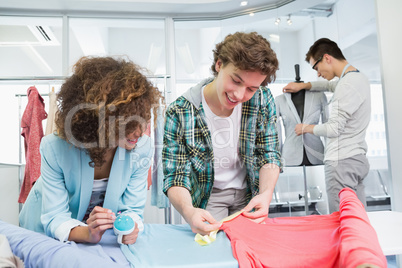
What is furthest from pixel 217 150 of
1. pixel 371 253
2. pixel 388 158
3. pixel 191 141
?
pixel 388 158

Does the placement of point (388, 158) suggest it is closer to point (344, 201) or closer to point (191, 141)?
point (344, 201)

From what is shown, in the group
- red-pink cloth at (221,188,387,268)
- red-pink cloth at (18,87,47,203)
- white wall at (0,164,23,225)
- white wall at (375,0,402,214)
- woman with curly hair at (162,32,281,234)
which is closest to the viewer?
red-pink cloth at (221,188,387,268)

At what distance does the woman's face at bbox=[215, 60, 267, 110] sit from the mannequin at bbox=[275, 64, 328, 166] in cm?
144

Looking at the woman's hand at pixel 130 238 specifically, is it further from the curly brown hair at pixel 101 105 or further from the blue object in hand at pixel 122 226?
the curly brown hair at pixel 101 105

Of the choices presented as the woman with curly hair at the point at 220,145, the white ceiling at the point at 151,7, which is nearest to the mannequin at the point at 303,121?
the white ceiling at the point at 151,7

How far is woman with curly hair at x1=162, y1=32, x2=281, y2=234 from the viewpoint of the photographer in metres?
1.32

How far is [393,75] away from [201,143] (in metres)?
1.63

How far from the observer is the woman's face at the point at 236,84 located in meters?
1.20

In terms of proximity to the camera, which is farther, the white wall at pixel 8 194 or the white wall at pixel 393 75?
the white wall at pixel 8 194

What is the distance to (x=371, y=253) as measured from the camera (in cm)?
72

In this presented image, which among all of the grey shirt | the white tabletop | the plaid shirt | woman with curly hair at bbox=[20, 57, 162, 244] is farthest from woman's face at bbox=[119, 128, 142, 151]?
the grey shirt

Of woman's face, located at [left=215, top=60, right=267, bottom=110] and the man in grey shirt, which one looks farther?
the man in grey shirt

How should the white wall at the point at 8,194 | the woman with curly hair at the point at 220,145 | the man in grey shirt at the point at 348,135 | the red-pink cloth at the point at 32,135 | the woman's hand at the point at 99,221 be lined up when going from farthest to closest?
the white wall at the point at 8,194 → the red-pink cloth at the point at 32,135 → the man in grey shirt at the point at 348,135 → the woman with curly hair at the point at 220,145 → the woman's hand at the point at 99,221

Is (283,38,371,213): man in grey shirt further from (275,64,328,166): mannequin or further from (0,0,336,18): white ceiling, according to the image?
(0,0,336,18): white ceiling
